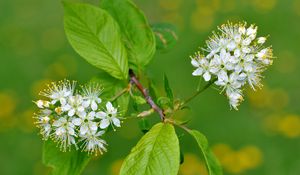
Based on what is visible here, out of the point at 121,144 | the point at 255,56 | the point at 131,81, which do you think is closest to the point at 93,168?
the point at 121,144

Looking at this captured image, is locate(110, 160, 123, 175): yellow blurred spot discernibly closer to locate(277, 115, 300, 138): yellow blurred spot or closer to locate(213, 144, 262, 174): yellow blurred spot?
locate(213, 144, 262, 174): yellow blurred spot

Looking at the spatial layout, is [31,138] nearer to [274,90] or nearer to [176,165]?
[274,90]

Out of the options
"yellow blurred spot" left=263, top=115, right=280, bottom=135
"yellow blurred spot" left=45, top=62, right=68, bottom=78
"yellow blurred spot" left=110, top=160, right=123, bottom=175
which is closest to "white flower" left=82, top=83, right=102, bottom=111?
"yellow blurred spot" left=110, top=160, right=123, bottom=175

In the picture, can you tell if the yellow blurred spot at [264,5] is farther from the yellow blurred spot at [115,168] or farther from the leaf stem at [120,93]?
the leaf stem at [120,93]

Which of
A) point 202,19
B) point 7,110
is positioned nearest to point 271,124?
point 202,19

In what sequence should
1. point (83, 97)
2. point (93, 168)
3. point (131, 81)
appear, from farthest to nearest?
point (93, 168), point (131, 81), point (83, 97)

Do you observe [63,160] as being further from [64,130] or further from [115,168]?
[115,168]

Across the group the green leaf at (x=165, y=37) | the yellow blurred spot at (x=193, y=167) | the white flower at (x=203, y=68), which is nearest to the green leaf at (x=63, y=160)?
the white flower at (x=203, y=68)
